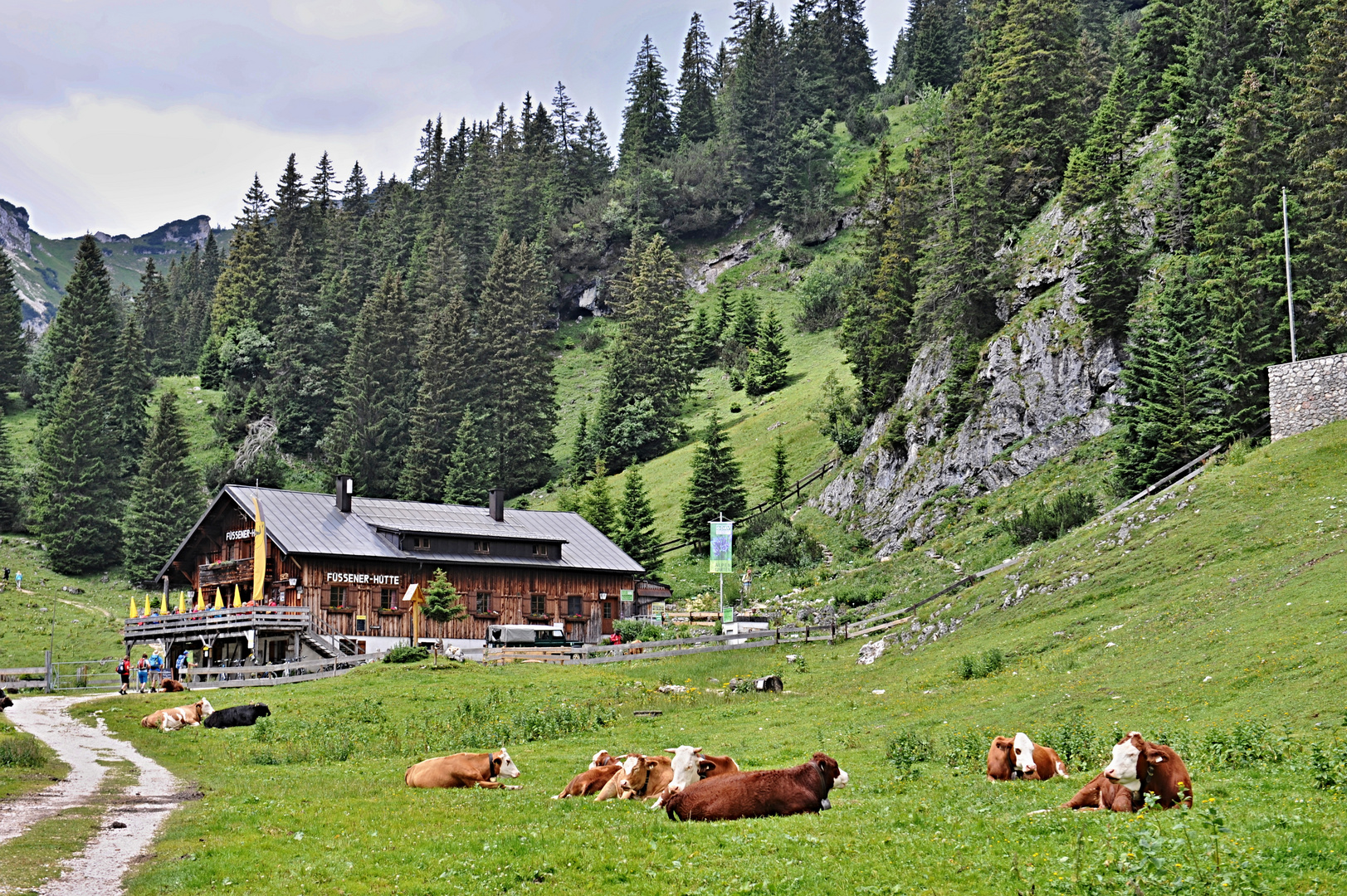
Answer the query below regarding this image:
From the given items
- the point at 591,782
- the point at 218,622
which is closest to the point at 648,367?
the point at 218,622

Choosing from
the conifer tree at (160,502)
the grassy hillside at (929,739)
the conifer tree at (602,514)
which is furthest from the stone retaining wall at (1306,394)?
the conifer tree at (160,502)


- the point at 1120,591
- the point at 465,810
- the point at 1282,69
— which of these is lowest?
the point at 465,810

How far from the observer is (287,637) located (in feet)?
172

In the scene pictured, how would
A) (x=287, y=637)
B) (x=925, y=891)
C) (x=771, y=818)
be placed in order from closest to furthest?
(x=925, y=891), (x=771, y=818), (x=287, y=637)

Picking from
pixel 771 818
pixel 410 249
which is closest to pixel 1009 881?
pixel 771 818

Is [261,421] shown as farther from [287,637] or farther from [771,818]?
[771,818]

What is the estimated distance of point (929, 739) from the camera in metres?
21.5

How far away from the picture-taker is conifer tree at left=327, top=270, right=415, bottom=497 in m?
106

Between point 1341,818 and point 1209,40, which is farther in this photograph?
point 1209,40

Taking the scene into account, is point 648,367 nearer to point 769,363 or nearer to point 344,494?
point 769,363

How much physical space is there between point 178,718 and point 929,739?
2283 cm

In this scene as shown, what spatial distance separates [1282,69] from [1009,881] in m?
58.8

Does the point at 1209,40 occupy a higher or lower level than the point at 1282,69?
higher

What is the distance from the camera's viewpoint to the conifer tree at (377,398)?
10594 cm
